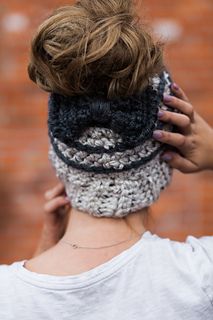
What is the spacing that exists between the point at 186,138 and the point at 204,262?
28 cm

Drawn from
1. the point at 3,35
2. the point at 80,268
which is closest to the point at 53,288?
the point at 80,268

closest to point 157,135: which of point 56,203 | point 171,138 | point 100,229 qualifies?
point 171,138

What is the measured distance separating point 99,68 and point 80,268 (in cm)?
37

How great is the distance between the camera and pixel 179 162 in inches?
60.3

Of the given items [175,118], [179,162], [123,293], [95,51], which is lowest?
[123,293]

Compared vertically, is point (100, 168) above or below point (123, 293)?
above

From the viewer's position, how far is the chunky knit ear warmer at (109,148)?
1.38 m

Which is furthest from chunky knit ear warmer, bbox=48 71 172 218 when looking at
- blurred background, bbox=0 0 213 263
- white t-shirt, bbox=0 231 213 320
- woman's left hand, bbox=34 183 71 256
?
blurred background, bbox=0 0 213 263

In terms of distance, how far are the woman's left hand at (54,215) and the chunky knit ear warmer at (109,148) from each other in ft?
0.79

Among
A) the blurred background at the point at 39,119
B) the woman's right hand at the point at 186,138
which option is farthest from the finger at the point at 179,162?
the blurred background at the point at 39,119

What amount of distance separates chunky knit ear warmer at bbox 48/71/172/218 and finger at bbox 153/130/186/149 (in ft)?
0.05

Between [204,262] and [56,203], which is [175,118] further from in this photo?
[56,203]

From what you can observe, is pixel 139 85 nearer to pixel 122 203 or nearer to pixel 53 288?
pixel 122 203

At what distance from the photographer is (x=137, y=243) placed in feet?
4.59
